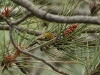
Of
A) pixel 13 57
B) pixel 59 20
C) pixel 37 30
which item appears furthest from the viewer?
pixel 37 30

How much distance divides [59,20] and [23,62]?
0.32 meters

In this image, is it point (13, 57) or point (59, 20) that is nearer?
point (59, 20)

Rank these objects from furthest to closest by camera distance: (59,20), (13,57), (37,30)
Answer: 1. (37,30)
2. (13,57)
3. (59,20)

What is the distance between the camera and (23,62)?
917mm

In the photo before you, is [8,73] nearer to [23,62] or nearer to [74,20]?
[23,62]

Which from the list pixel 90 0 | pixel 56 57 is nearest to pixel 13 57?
pixel 56 57

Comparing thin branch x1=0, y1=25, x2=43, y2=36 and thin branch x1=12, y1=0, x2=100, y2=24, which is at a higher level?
thin branch x1=12, y1=0, x2=100, y2=24

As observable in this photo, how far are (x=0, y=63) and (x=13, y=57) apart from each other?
1.5 inches

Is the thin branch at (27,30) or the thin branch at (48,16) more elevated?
the thin branch at (48,16)

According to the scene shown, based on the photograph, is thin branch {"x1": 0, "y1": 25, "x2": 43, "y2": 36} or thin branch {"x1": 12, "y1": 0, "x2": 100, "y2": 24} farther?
thin branch {"x1": 0, "y1": 25, "x2": 43, "y2": 36}

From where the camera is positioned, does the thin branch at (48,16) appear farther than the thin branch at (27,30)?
No

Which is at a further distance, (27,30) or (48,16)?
(27,30)

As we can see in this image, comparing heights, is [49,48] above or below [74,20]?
below

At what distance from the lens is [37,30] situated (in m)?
1.03
